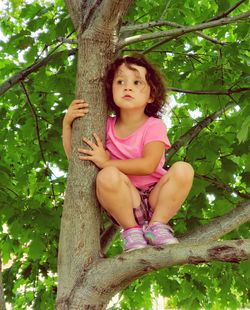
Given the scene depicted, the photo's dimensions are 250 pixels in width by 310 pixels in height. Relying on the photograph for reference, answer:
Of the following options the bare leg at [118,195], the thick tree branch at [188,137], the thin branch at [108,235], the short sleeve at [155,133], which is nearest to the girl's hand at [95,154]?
the bare leg at [118,195]

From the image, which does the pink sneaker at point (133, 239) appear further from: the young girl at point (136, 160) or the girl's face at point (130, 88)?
the girl's face at point (130, 88)

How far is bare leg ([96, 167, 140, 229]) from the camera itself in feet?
7.46

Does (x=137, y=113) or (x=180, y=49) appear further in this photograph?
(x=180, y=49)

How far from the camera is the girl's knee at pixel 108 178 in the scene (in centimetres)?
227

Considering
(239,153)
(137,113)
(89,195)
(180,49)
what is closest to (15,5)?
(180,49)

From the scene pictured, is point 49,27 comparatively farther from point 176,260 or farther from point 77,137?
point 176,260

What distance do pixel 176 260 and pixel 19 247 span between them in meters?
3.94

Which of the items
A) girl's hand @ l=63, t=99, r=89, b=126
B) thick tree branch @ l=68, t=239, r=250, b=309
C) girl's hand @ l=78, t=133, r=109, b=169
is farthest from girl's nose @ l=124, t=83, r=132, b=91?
thick tree branch @ l=68, t=239, r=250, b=309

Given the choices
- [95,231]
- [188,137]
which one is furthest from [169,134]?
[95,231]

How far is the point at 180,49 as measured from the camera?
495 cm

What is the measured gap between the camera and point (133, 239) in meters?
2.37

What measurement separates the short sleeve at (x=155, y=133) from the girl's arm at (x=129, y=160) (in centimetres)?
3

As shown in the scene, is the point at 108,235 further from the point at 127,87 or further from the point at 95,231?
the point at 127,87

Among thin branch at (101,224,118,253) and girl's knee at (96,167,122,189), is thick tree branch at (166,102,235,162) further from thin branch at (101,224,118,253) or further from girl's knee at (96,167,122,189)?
girl's knee at (96,167,122,189)
